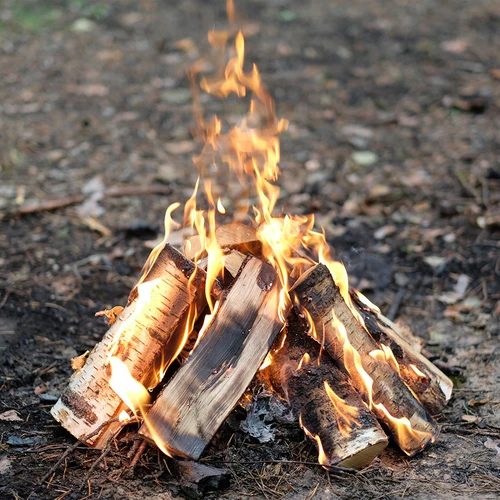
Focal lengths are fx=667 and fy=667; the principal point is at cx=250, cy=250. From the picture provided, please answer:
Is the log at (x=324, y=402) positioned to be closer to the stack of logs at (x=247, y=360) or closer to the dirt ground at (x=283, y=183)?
the stack of logs at (x=247, y=360)

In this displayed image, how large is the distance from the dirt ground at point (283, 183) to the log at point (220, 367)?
18 centimetres

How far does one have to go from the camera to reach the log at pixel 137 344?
3.14m

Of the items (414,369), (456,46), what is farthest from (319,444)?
(456,46)

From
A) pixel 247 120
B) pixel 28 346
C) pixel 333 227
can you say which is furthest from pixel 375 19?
pixel 28 346

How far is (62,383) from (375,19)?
24.2ft

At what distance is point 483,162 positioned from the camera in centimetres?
630

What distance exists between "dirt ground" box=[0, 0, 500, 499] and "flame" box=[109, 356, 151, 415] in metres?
0.25

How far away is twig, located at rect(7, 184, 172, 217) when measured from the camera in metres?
5.76

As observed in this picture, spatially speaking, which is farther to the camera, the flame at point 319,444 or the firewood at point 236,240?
the firewood at point 236,240

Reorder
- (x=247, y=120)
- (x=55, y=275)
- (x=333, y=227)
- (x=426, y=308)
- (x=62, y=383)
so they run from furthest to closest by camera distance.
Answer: (x=247, y=120), (x=333, y=227), (x=55, y=275), (x=426, y=308), (x=62, y=383)

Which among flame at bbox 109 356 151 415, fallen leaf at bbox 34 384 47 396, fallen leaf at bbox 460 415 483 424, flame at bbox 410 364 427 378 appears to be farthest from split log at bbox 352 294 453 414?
fallen leaf at bbox 34 384 47 396

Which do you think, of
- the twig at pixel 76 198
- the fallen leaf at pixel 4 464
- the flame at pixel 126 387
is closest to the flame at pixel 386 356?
the flame at pixel 126 387

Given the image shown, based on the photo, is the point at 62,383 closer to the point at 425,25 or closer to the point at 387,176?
the point at 387,176

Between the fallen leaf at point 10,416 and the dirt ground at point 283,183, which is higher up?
the fallen leaf at point 10,416
